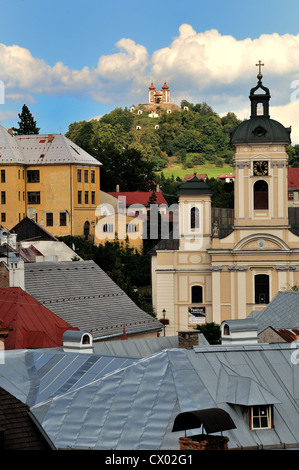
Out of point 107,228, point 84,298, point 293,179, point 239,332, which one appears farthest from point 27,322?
point 293,179

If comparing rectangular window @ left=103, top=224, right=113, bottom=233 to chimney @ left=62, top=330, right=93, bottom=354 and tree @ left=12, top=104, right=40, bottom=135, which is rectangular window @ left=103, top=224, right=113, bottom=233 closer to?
tree @ left=12, top=104, right=40, bottom=135

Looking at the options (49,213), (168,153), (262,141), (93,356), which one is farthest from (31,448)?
(168,153)

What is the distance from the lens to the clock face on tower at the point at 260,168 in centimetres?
7038

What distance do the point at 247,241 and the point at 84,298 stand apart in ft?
80.7

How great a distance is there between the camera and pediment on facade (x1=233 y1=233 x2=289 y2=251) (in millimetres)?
70562

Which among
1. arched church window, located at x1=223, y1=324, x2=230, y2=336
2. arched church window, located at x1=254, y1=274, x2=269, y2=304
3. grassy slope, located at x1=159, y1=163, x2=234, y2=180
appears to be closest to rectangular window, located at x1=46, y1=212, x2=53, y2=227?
arched church window, located at x1=254, y1=274, x2=269, y2=304

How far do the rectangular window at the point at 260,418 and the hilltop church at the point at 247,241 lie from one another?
154ft

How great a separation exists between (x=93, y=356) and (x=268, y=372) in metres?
3.70

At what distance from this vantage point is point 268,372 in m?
25.2

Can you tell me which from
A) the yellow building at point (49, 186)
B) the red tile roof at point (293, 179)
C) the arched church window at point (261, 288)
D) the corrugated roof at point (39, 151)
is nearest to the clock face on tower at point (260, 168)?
the arched church window at point (261, 288)

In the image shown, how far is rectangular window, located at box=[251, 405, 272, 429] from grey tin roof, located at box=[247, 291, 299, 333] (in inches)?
668

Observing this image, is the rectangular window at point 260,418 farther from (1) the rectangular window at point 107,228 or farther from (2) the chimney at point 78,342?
(1) the rectangular window at point 107,228

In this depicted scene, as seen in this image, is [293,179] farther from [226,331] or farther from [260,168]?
[226,331]
